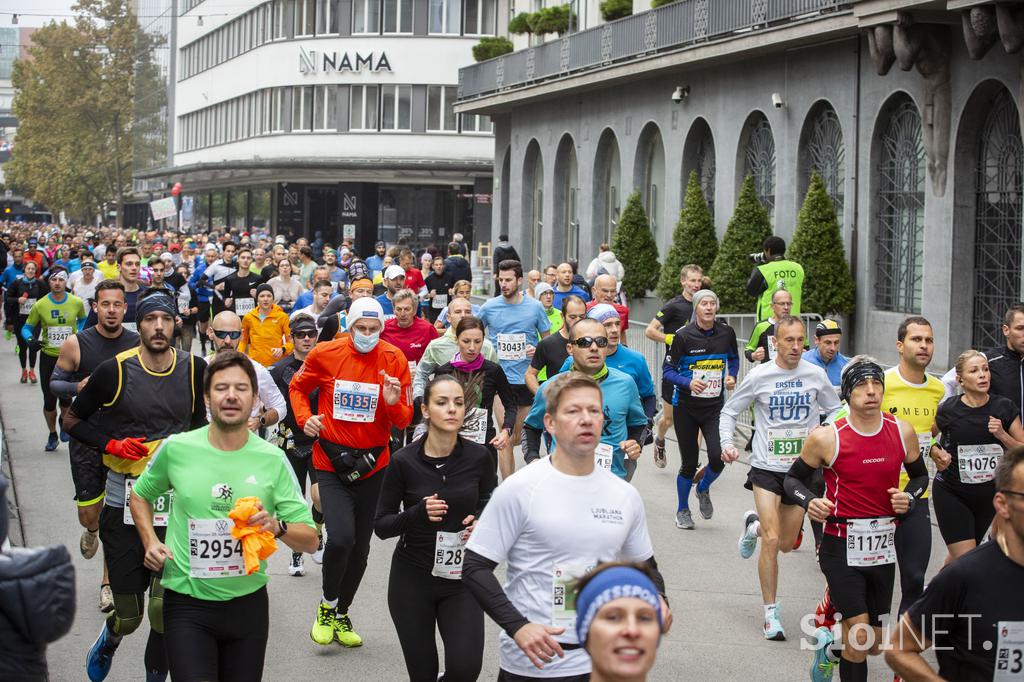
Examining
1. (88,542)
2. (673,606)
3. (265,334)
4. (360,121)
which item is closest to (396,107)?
(360,121)

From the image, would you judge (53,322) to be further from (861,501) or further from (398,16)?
(398,16)

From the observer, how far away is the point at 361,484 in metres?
8.95

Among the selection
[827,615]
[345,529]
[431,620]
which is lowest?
[827,615]

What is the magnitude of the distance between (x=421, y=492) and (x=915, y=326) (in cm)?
336

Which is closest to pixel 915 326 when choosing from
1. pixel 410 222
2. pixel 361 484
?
pixel 361 484

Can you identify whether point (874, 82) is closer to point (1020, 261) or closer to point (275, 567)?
point (1020, 261)

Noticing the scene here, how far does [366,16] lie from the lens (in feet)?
194

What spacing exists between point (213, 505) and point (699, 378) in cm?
695

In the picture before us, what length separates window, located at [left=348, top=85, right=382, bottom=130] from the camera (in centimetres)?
5934

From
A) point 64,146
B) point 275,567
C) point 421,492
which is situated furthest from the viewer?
point 64,146

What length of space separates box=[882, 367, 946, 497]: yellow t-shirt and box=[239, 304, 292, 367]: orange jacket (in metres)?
6.44

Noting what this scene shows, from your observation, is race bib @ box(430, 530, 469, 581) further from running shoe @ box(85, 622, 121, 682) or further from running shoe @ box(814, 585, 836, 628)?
running shoe @ box(814, 585, 836, 628)

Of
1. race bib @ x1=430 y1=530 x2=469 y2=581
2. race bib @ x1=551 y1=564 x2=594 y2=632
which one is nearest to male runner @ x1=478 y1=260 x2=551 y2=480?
race bib @ x1=430 y1=530 x2=469 y2=581

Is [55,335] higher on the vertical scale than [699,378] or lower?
higher
